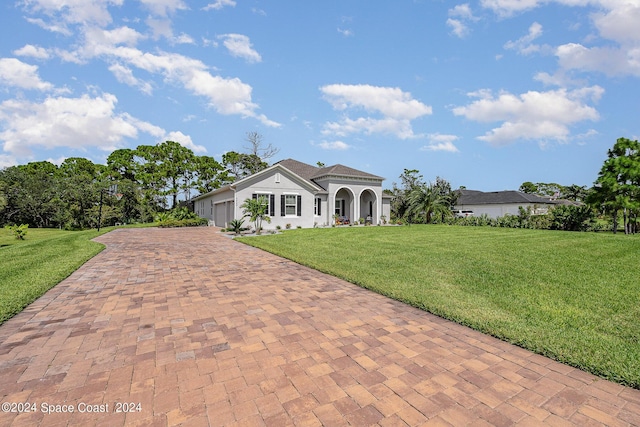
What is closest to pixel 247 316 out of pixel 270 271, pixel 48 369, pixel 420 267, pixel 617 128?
pixel 48 369

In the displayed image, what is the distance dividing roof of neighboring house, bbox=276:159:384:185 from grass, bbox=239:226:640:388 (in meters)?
13.8

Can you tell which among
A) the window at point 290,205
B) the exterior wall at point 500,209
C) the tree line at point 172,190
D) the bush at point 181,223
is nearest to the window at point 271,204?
the window at point 290,205

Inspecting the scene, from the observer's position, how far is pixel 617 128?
2114 centimetres

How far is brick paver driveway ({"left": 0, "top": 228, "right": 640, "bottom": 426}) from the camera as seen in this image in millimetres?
2131

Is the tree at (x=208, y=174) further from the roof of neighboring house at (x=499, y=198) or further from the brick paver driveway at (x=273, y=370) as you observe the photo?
the brick paver driveway at (x=273, y=370)

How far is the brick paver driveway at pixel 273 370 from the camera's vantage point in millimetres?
2131

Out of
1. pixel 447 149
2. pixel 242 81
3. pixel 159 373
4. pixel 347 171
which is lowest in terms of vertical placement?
pixel 159 373

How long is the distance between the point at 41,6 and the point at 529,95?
22799 mm

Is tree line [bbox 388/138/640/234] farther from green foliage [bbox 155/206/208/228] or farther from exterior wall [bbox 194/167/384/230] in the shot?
green foliage [bbox 155/206/208/228]

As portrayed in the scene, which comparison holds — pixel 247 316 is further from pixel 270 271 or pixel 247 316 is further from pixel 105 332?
pixel 270 271

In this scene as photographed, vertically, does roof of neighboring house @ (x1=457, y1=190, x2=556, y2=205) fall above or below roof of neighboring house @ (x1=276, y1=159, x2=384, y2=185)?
below

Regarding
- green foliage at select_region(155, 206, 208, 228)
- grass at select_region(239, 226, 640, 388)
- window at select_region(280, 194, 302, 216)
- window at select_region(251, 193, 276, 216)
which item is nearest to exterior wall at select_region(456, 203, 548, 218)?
window at select_region(280, 194, 302, 216)

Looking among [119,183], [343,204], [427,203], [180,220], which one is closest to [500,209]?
[427,203]

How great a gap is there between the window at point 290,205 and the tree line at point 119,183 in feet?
46.7
